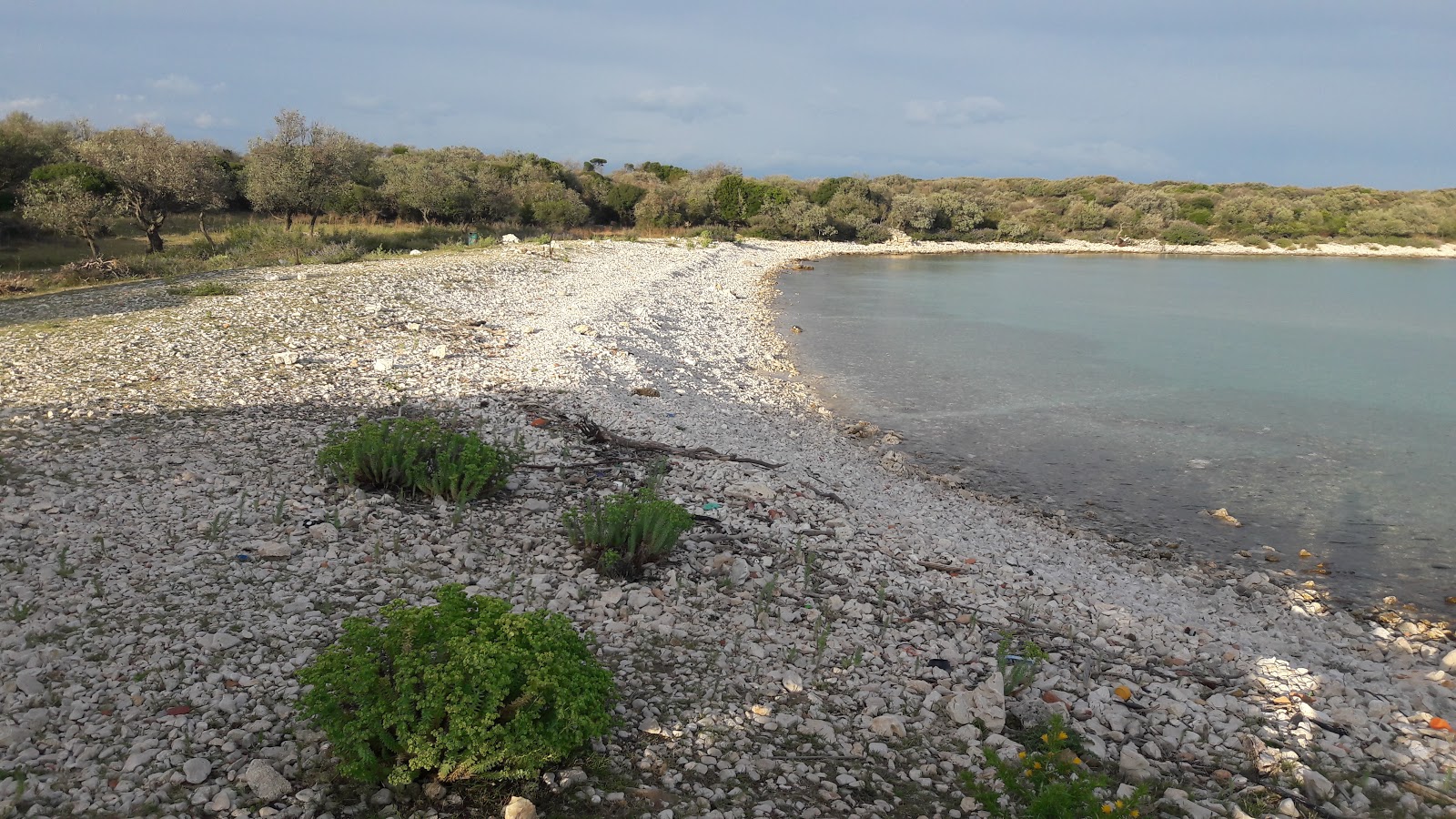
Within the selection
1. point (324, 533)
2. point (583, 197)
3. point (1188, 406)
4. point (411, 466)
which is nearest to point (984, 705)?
point (324, 533)

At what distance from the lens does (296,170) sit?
96.8 feet

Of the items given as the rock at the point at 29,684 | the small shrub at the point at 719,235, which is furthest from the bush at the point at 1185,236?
the rock at the point at 29,684

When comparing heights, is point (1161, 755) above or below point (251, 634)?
below

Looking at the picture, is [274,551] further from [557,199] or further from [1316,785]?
[557,199]

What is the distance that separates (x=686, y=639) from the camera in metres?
5.89

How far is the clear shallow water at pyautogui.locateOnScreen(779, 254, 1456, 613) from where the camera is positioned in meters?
10.5

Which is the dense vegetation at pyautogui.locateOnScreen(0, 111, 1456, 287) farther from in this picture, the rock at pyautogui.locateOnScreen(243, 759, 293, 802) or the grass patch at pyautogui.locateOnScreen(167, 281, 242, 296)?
the rock at pyautogui.locateOnScreen(243, 759, 293, 802)

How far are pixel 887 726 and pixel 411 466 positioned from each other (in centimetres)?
523

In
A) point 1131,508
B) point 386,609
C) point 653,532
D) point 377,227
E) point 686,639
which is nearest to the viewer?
point 386,609

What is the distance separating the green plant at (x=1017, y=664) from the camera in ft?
18.4

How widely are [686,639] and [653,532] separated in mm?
1198

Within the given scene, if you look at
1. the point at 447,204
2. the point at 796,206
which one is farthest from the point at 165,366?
the point at 796,206

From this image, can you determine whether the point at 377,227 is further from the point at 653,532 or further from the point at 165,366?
the point at 653,532

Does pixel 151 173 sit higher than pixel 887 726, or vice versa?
pixel 151 173
